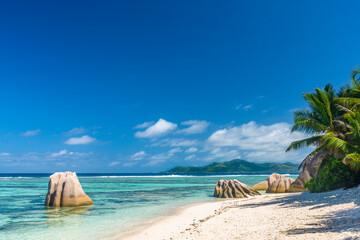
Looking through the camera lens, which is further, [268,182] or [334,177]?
[268,182]

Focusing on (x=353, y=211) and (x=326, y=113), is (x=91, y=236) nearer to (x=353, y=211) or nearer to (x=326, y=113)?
(x=353, y=211)

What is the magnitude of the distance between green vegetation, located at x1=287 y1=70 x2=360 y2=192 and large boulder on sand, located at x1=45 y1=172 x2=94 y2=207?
16.3 m

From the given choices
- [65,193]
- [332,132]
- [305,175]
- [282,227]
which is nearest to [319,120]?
[332,132]

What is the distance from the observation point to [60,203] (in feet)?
61.4

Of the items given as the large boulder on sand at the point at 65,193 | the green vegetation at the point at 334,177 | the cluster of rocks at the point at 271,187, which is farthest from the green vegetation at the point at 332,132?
the large boulder on sand at the point at 65,193

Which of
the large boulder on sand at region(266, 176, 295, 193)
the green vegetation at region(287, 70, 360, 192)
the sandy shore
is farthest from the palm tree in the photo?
the large boulder on sand at region(266, 176, 295, 193)

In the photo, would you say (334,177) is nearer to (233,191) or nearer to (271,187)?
(233,191)

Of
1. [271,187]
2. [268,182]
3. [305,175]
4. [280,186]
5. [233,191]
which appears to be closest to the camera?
[233,191]

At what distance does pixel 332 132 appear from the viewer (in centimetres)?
1655

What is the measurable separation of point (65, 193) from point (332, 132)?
19619 mm

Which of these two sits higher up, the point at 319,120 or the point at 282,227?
the point at 319,120

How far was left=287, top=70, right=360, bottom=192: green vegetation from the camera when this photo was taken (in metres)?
15.4

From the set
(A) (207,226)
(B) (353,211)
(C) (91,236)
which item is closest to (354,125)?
(B) (353,211)

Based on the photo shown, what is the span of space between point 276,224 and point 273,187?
19.3 meters
